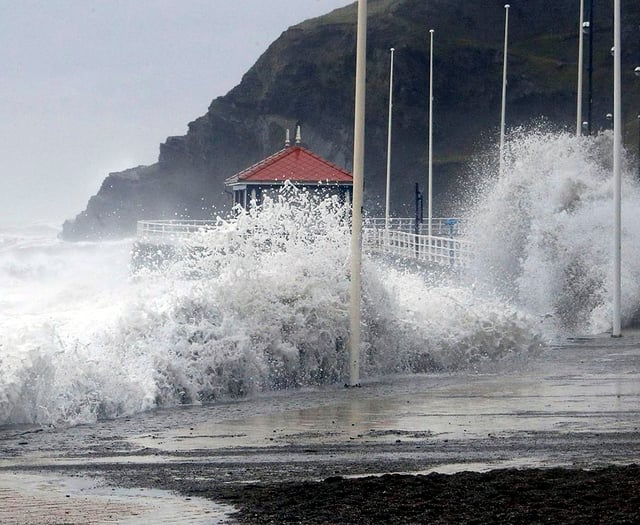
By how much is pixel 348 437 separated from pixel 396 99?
109 m

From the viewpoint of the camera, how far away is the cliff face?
392 feet

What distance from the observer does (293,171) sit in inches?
1957

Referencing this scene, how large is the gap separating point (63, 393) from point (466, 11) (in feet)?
395

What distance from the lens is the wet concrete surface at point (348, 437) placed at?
1091 centimetres

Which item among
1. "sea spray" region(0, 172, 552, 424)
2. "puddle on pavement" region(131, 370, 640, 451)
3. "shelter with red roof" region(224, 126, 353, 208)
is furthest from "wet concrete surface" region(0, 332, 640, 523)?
"shelter with red roof" region(224, 126, 353, 208)

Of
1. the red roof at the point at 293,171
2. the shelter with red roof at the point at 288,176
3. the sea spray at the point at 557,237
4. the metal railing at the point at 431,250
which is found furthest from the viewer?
the red roof at the point at 293,171

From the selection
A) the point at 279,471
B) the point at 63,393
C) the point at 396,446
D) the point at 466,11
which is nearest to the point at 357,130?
the point at 63,393

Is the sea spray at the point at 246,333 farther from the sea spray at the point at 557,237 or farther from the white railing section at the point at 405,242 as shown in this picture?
the sea spray at the point at 557,237

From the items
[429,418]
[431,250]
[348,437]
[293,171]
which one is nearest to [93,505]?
[348,437]

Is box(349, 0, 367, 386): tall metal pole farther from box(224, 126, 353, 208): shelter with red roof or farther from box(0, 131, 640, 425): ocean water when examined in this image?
box(224, 126, 353, 208): shelter with red roof

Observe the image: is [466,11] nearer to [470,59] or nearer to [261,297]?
[470,59]

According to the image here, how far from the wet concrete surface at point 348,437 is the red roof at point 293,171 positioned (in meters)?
30.6

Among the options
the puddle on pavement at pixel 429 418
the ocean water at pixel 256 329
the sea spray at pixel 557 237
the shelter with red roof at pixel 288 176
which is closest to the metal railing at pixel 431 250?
the sea spray at pixel 557 237

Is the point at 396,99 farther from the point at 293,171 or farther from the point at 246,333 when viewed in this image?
the point at 246,333
